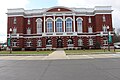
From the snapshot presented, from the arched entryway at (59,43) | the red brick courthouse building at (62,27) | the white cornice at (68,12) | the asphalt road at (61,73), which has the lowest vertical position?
the asphalt road at (61,73)

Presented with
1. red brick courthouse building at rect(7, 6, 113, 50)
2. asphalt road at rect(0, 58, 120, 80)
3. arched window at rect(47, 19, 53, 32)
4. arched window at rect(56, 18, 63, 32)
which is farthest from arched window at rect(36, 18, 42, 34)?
asphalt road at rect(0, 58, 120, 80)

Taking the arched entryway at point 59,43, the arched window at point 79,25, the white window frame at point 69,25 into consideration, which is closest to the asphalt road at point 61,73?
the white window frame at point 69,25

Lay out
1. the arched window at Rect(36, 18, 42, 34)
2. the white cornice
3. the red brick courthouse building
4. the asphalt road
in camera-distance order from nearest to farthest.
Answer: the asphalt road → the red brick courthouse building → the white cornice → the arched window at Rect(36, 18, 42, 34)

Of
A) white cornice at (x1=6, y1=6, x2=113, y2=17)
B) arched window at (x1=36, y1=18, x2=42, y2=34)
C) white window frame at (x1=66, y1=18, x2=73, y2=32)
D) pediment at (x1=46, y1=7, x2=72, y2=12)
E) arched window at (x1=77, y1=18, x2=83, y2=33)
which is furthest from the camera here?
arched window at (x1=36, y1=18, x2=42, y2=34)

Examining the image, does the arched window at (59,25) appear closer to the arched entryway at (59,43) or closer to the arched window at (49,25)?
the arched window at (49,25)

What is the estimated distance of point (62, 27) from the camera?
64.4 m

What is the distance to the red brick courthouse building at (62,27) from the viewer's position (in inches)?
2486

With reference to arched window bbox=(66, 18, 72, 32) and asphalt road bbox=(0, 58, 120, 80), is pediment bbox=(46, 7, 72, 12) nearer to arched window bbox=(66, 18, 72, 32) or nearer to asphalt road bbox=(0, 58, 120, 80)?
arched window bbox=(66, 18, 72, 32)

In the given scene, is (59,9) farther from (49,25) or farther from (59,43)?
(59,43)

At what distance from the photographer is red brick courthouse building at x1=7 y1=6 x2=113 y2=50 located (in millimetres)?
63156

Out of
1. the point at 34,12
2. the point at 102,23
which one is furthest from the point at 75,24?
the point at 34,12

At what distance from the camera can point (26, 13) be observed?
2672 inches

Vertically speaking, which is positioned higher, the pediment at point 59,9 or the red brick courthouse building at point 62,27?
the pediment at point 59,9

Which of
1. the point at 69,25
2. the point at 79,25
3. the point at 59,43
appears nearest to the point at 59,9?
the point at 69,25
